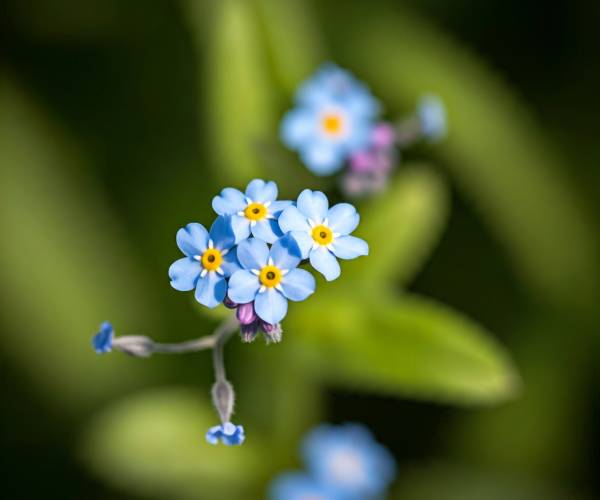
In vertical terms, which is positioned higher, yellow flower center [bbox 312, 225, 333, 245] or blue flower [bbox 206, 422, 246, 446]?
yellow flower center [bbox 312, 225, 333, 245]

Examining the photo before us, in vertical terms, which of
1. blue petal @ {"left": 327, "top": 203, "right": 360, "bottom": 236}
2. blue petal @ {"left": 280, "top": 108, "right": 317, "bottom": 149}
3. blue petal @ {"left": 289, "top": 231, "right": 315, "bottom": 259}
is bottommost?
blue petal @ {"left": 289, "top": 231, "right": 315, "bottom": 259}

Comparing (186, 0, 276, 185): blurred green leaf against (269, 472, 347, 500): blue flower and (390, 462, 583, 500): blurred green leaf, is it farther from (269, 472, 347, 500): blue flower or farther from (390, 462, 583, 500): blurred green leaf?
(390, 462, 583, 500): blurred green leaf

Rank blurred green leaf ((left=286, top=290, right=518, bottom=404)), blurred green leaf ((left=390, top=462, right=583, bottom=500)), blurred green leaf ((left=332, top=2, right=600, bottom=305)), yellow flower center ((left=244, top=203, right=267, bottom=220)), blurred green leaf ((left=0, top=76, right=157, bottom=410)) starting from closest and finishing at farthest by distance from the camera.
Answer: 1. yellow flower center ((left=244, top=203, right=267, bottom=220))
2. blurred green leaf ((left=286, top=290, right=518, bottom=404))
3. blurred green leaf ((left=0, top=76, right=157, bottom=410))
4. blurred green leaf ((left=390, top=462, right=583, bottom=500))
5. blurred green leaf ((left=332, top=2, right=600, bottom=305))

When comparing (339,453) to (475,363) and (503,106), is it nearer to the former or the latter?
(475,363)

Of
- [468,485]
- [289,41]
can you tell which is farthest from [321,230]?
[468,485]

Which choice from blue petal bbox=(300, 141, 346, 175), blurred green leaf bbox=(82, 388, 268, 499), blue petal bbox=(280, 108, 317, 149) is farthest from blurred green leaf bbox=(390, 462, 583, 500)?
blue petal bbox=(280, 108, 317, 149)

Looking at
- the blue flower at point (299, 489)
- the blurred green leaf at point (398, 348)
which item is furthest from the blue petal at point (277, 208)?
the blue flower at point (299, 489)

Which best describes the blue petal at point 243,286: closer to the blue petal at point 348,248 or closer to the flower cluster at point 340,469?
the blue petal at point 348,248
